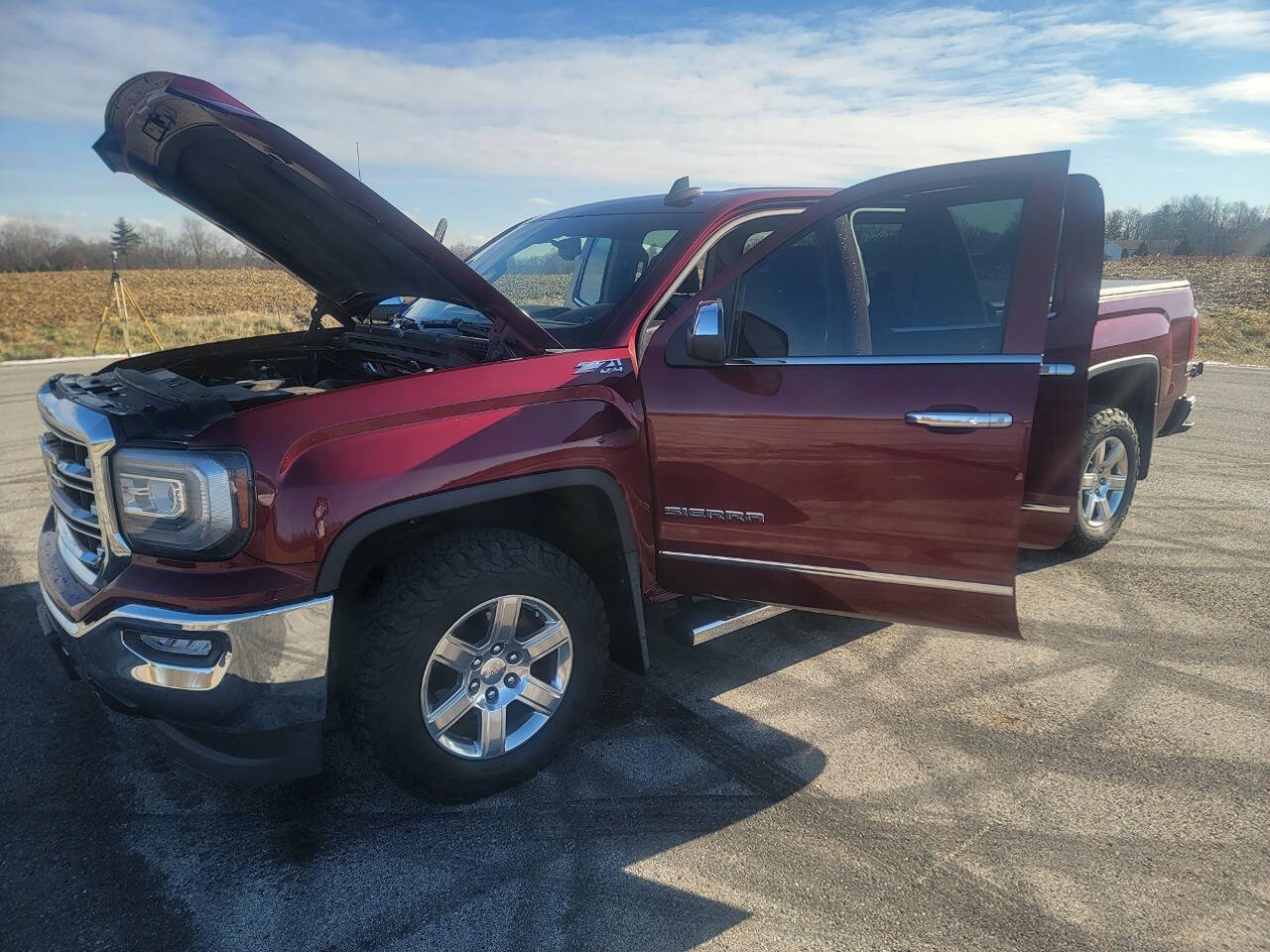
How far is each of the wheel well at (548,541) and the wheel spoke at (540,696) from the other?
1.12 feet

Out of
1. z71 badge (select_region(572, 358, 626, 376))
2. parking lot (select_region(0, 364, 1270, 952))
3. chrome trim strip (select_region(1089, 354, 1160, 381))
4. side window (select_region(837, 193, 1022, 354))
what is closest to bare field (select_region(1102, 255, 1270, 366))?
chrome trim strip (select_region(1089, 354, 1160, 381))

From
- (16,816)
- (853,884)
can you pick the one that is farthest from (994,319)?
(16,816)

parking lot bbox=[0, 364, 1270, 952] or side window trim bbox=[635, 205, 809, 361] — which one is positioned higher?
side window trim bbox=[635, 205, 809, 361]

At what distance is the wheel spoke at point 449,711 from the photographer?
2.63 m

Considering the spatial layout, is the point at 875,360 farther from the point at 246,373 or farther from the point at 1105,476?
the point at 1105,476

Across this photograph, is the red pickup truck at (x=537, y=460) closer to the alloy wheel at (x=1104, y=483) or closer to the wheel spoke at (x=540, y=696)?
the wheel spoke at (x=540, y=696)

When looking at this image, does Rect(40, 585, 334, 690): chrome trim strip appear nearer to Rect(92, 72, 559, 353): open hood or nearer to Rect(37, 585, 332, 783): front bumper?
Rect(37, 585, 332, 783): front bumper

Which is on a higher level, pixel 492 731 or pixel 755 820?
pixel 492 731

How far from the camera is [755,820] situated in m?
2.70

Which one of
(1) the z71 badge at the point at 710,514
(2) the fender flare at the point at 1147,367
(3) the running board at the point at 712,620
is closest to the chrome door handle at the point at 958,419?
(1) the z71 badge at the point at 710,514

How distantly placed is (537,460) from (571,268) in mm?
1490

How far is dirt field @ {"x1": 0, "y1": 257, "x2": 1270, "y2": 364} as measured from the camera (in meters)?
19.2

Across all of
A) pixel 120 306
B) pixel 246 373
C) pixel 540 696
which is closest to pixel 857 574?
pixel 540 696

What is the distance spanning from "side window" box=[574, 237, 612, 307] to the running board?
1.31 m
